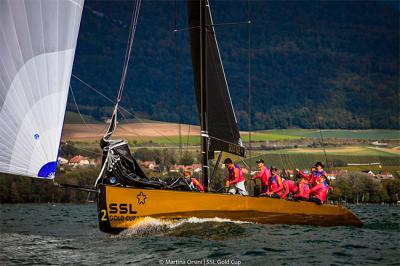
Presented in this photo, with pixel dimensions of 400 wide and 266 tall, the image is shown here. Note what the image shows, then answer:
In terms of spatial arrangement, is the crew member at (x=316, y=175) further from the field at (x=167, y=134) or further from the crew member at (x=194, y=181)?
the field at (x=167, y=134)

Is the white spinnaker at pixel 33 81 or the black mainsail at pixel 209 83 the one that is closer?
the white spinnaker at pixel 33 81

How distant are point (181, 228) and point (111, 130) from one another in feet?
11.3

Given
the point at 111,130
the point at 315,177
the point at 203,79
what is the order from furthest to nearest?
1. the point at 203,79
2. the point at 315,177
3. the point at 111,130

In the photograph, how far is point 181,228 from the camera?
2280 centimetres

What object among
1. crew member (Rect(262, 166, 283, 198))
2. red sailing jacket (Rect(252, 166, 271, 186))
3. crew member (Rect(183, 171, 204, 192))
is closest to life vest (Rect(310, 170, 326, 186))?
crew member (Rect(262, 166, 283, 198))

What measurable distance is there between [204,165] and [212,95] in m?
2.39

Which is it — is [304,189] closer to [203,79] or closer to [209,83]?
[209,83]

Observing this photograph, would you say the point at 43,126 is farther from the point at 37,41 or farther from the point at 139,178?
the point at 139,178

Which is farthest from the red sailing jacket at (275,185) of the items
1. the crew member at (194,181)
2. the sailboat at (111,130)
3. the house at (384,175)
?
the house at (384,175)

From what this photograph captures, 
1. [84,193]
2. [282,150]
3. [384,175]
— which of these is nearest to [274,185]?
[84,193]

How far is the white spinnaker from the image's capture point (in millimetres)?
20109

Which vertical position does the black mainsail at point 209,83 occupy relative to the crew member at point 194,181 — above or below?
above

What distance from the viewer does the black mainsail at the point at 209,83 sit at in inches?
1006

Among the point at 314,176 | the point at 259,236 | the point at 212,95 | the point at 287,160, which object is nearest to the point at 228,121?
the point at 212,95
